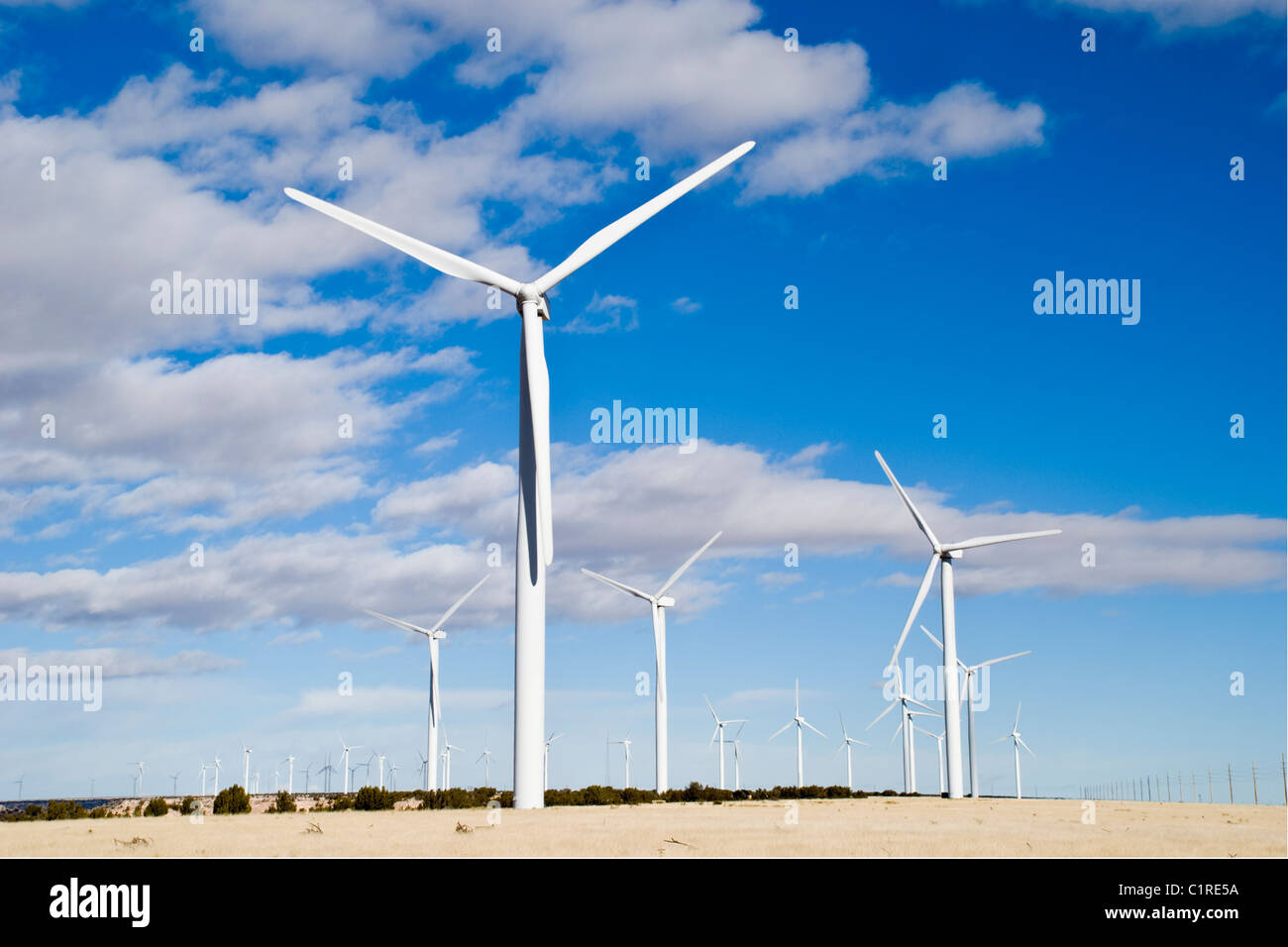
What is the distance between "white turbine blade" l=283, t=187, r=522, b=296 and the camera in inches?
1943

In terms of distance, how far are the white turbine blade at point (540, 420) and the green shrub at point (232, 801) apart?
22235mm

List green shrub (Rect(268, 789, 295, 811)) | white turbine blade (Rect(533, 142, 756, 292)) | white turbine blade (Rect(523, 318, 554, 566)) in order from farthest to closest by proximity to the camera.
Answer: green shrub (Rect(268, 789, 295, 811)) → white turbine blade (Rect(533, 142, 756, 292)) → white turbine blade (Rect(523, 318, 554, 566))

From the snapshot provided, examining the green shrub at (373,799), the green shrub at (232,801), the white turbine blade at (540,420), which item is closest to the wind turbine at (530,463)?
the white turbine blade at (540,420)

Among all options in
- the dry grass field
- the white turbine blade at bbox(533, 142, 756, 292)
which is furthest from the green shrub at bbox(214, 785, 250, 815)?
the white turbine blade at bbox(533, 142, 756, 292)

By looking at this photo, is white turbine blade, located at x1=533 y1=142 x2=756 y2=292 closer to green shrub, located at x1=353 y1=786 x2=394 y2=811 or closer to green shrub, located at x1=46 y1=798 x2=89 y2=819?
green shrub, located at x1=353 y1=786 x2=394 y2=811

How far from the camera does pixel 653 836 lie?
1187 inches

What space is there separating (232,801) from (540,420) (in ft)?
84.5

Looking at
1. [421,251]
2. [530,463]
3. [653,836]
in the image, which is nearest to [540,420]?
[530,463]

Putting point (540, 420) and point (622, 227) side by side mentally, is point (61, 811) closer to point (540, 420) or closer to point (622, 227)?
point (540, 420)

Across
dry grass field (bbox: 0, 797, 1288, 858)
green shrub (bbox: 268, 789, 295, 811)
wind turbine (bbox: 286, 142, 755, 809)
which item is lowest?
green shrub (bbox: 268, 789, 295, 811)

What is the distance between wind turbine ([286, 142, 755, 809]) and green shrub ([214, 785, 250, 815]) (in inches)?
672
